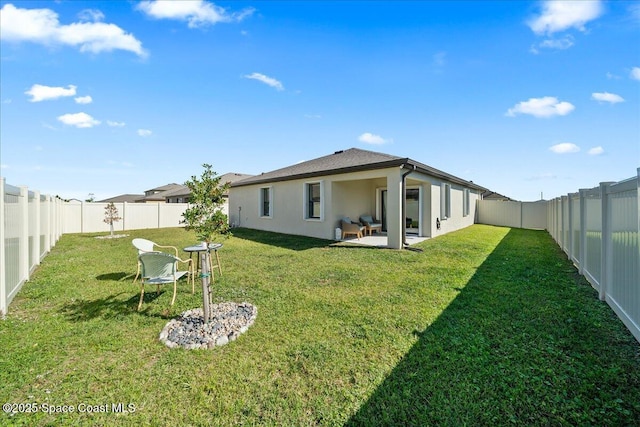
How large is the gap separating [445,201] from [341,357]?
1268cm

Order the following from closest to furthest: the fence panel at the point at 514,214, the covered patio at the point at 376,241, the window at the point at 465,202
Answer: the covered patio at the point at 376,241, the window at the point at 465,202, the fence panel at the point at 514,214

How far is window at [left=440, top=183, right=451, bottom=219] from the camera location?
1349 centimetres

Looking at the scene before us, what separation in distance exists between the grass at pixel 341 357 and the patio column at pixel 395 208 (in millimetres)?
3898

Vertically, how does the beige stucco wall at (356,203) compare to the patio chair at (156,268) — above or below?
above

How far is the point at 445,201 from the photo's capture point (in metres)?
14.0

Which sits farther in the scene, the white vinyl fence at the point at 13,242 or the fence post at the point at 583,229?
the fence post at the point at 583,229

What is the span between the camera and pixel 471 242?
36.7ft

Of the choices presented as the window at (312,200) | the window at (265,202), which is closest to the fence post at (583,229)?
the window at (312,200)

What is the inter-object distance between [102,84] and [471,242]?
15095mm

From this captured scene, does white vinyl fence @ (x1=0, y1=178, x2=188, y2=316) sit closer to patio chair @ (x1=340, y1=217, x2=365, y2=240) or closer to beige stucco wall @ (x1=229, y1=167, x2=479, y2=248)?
beige stucco wall @ (x1=229, y1=167, x2=479, y2=248)

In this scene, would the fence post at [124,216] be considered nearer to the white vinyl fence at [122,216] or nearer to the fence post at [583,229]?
the white vinyl fence at [122,216]

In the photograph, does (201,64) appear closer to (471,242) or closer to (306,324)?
(306,324)

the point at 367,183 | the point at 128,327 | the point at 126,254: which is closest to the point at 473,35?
the point at 367,183

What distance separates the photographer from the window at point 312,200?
13.4 metres
